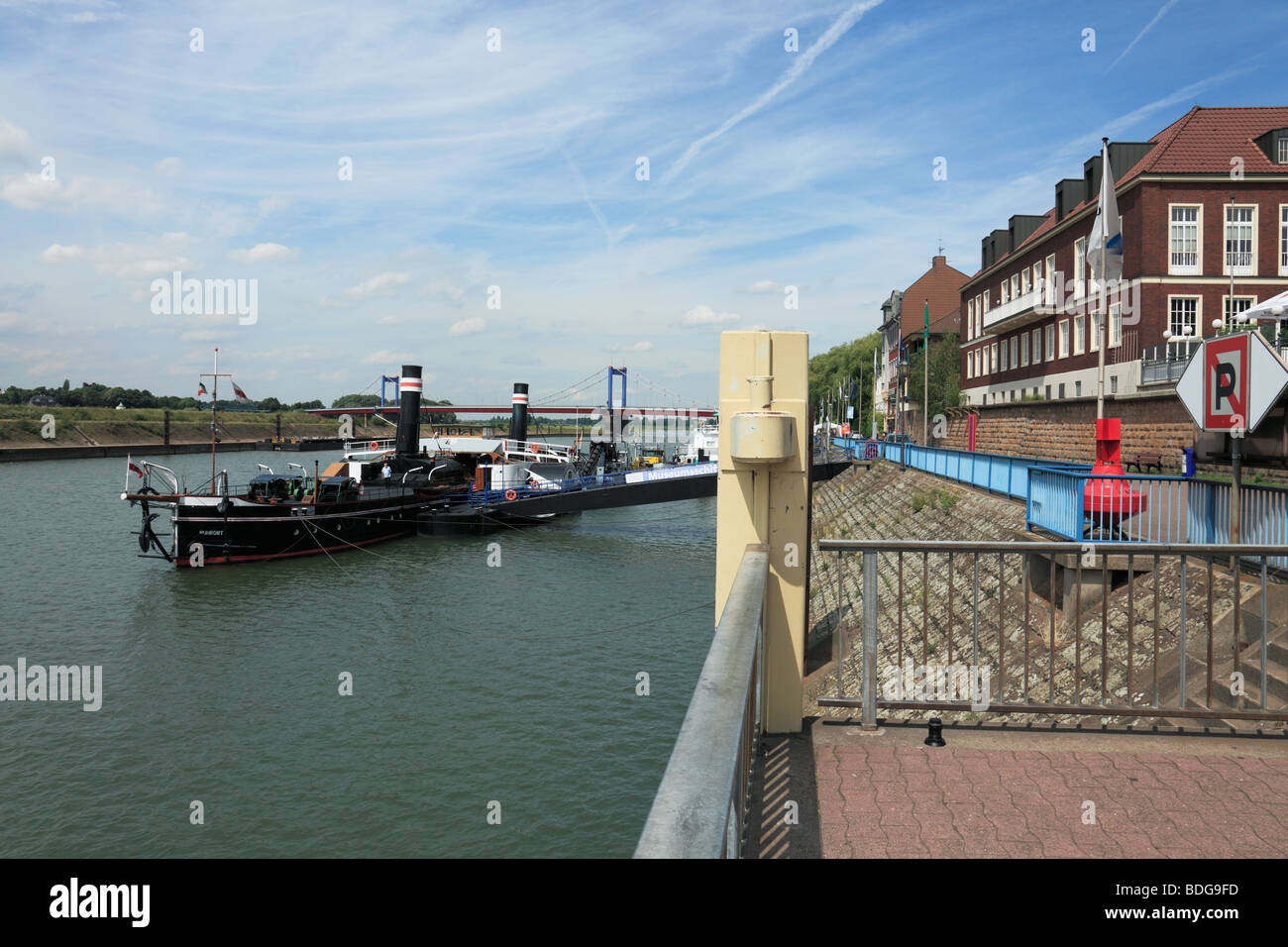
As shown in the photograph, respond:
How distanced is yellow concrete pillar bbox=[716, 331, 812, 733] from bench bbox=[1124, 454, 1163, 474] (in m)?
16.4

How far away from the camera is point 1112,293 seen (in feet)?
107

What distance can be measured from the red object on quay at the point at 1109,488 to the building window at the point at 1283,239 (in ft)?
87.5

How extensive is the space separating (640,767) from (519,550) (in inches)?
886

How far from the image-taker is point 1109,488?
34.8 feet

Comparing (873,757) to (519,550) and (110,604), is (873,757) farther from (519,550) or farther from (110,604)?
(519,550)

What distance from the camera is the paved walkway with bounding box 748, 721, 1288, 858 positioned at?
343 centimetres

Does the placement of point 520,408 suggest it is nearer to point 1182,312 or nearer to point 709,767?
point 1182,312

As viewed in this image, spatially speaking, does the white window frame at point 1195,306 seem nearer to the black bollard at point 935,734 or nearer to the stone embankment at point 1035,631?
the stone embankment at point 1035,631

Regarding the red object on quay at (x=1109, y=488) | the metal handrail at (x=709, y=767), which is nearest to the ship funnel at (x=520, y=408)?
the red object on quay at (x=1109, y=488)

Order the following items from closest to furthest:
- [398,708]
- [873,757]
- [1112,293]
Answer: [873,757] → [398,708] → [1112,293]

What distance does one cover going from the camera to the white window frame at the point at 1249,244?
30.6 m

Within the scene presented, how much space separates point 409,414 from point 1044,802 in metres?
40.8
